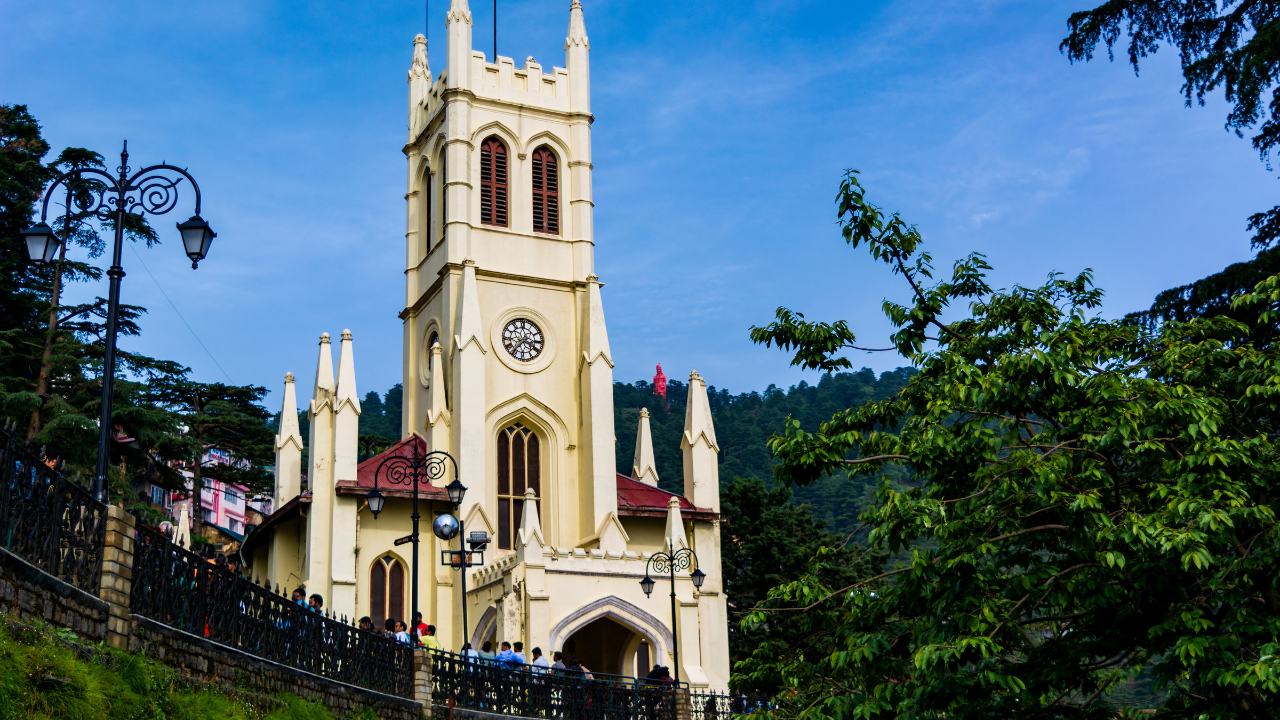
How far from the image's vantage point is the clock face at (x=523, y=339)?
128 ft

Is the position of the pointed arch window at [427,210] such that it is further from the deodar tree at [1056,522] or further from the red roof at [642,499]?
the deodar tree at [1056,522]

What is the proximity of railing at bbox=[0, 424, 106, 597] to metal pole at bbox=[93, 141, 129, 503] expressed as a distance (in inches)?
17.3

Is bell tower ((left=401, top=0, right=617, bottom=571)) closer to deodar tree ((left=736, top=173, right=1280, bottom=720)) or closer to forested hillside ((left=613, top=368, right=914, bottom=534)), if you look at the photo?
deodar tree ((left=736, top=173, right=1280, bottom=720))

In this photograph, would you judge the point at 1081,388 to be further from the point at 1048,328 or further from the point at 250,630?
the point at 250,630

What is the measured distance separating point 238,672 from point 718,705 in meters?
15.0

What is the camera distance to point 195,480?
50844 mm

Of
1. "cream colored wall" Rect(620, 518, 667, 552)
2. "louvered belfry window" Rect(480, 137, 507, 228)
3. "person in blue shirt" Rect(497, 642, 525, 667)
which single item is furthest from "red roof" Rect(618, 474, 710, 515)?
"person in blue shirt" Rect(497, 642, 525, 667)

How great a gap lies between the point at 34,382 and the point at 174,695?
2764cm

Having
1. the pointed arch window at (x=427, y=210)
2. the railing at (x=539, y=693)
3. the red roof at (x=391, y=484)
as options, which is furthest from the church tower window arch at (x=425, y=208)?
the railing at (x=539, y=693)

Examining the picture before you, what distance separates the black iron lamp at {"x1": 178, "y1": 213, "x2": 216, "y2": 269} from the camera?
1328 cm

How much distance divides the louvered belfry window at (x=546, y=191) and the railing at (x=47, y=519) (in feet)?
98.0

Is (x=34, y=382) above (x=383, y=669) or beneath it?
above

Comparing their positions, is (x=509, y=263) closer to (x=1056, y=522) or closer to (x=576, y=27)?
(x=576, y=27)

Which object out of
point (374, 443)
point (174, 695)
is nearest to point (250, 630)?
point (174, 695)
